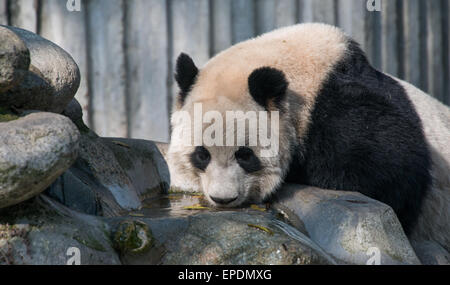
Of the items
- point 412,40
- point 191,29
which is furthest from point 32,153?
point 412,40

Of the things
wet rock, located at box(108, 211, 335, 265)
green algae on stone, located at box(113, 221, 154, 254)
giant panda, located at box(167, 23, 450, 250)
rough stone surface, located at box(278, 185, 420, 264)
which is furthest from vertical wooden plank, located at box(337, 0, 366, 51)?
green algae on stone, located at box(113, 221, 154, 254)

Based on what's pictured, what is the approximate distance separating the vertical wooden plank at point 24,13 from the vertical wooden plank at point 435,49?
4.62m

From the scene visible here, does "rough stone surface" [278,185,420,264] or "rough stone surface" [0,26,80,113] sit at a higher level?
"rough stone surface" [0,26,80,113]

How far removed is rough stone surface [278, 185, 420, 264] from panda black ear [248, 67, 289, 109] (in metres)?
0.79

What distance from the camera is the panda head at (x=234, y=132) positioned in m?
3.82

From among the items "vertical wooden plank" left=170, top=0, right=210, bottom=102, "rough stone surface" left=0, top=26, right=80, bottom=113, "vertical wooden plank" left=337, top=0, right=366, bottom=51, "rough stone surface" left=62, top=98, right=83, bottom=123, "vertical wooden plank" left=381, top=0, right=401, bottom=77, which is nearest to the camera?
"rough stone surface" left=0, top=26, right=80, bottom=113

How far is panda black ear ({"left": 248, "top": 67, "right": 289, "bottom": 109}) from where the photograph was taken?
12.5ft

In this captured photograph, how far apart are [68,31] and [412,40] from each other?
157 inches

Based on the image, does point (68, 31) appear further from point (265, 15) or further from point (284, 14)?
point (284, 14)

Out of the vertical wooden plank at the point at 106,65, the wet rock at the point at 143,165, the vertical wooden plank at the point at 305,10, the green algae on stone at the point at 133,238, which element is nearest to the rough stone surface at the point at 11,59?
the green algae on stone at the point at 133,238

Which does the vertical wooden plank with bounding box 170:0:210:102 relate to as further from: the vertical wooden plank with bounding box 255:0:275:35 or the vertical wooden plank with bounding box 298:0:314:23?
the vertical wooden plank with bounding box 298:0:314:23

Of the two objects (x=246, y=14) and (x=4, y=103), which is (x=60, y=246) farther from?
(x=246, y=14)

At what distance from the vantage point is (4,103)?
3.18 m
